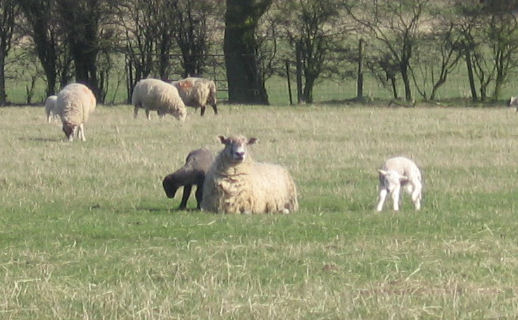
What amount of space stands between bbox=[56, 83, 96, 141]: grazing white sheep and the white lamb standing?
9967 millimetres

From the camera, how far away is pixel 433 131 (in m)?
22.5

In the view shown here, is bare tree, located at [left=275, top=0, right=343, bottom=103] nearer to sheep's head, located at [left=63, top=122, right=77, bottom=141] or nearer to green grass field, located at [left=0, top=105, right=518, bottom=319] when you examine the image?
sheep's head, located at [left=63, top=122, right=77, bottom=141]

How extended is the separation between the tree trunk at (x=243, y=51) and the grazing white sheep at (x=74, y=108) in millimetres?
13151

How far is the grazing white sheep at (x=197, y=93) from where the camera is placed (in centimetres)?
3155

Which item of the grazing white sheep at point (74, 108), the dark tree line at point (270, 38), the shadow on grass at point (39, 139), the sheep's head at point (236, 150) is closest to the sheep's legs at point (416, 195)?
the sheep's head at point (236, 150)

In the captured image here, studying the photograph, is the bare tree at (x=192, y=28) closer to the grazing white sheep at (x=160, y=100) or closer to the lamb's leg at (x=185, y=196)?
the grazing white sheep at (x=160, y=100)

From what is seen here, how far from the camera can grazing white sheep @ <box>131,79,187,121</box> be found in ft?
92.2

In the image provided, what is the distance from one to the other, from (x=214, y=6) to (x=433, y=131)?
56.5 ft

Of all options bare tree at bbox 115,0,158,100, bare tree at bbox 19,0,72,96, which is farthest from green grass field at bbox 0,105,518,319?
bare tree at bbox 19,0,72,96

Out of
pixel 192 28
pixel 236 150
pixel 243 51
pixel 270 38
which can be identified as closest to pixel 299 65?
pixel 270 38

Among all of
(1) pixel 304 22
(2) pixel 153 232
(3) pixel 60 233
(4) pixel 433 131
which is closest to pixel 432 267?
(2) pixel 153 232

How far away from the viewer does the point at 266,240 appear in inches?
408

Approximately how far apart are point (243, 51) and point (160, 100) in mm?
9039

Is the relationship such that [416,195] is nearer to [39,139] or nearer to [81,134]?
[81,134]
